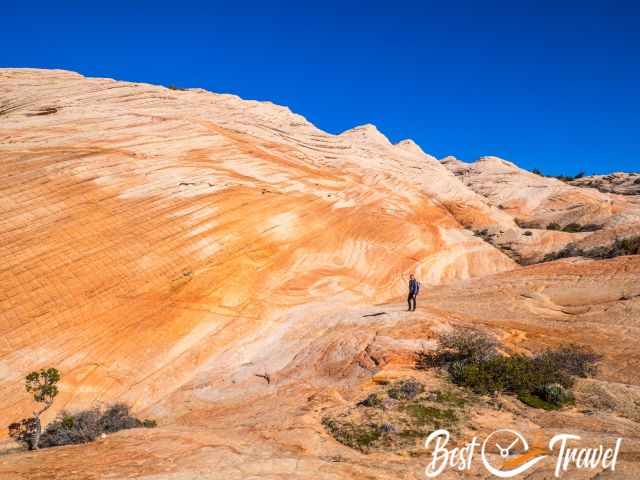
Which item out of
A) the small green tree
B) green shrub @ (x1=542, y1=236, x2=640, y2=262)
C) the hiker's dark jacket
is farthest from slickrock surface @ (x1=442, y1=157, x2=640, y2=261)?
the small green tree

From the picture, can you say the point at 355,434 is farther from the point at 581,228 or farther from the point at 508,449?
the point at 581,228

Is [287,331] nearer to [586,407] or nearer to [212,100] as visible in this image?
[586,407]

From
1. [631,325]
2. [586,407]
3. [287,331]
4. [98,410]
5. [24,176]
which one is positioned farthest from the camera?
[24,176]

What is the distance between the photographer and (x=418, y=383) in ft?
36.4

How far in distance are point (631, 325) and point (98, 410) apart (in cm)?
1595

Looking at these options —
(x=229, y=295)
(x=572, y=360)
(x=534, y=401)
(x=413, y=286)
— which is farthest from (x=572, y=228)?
(x=229, y=295)

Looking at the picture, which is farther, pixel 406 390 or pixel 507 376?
pixel 507 376

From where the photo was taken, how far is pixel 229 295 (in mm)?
17688

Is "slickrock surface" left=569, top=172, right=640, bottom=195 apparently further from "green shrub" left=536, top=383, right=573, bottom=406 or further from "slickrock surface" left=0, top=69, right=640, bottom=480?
"green shrub" left=536, top=383, right=573, bottom=406

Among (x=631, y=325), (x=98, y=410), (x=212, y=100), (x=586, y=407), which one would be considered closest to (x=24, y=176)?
(x=98, y=410)
